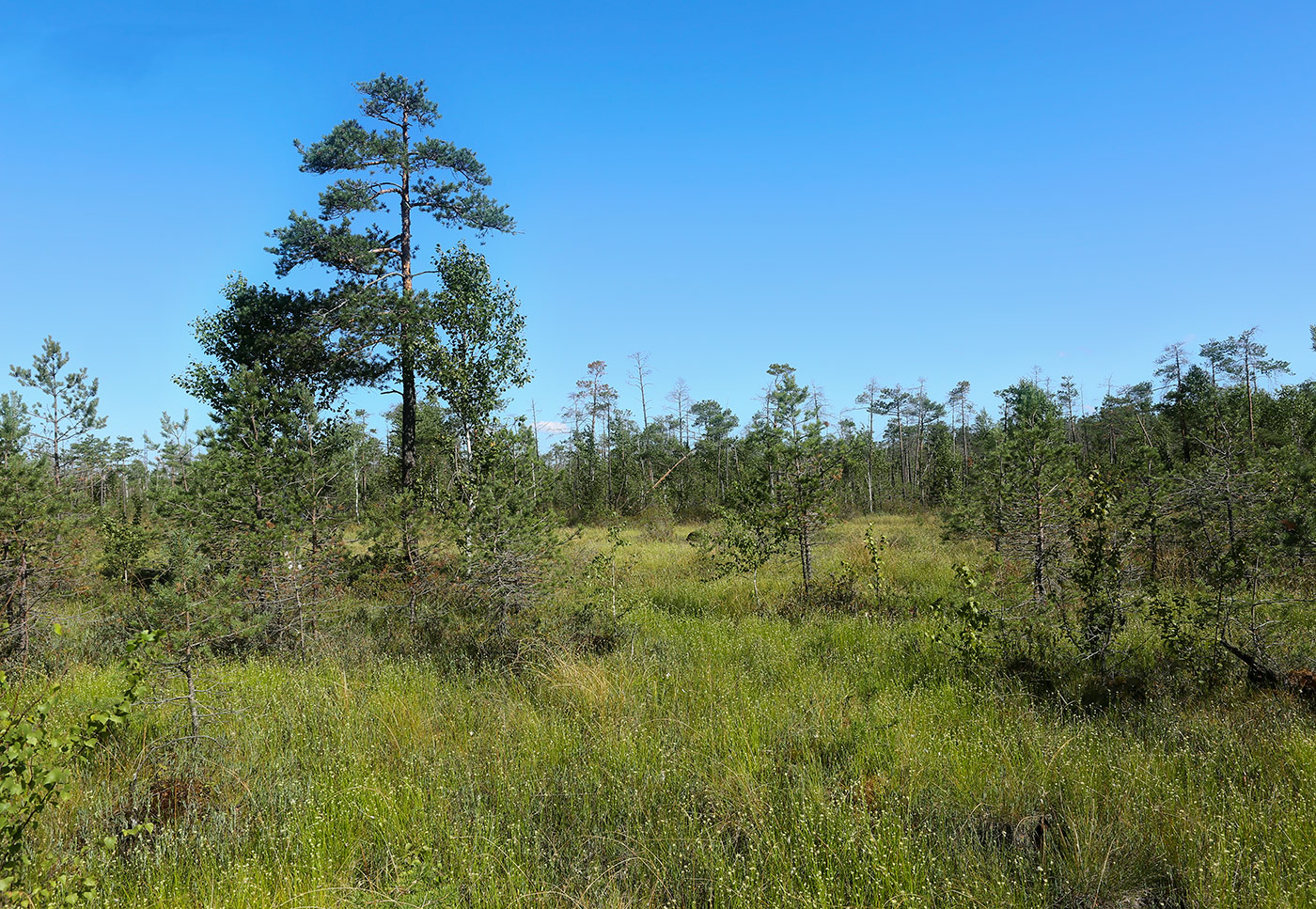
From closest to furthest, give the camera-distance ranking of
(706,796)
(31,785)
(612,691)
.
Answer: (31,785) < (706,796) < (612,691)

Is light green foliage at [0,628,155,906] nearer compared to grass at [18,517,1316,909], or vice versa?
light green foliage at [0,628,155,906]

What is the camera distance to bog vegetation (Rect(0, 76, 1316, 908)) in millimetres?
3062

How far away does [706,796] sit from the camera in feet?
12.2

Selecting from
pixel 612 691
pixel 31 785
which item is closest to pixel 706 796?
pixel 612 691

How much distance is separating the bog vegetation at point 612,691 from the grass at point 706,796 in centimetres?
3

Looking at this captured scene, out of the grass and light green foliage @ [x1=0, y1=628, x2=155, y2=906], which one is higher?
light green foliage @ [x1=0, y1=628, x2=155, y2=906]

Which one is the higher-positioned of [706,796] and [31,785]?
[31,785]

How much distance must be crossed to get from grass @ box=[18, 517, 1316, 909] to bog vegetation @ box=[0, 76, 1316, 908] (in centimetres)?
3

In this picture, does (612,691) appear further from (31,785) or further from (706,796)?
(31,785)

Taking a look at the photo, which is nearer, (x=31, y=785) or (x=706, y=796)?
(x=31, y=785)

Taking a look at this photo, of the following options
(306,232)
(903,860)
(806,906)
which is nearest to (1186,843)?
(903,860)

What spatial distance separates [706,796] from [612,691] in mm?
1854

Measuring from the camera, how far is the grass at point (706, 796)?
2961 millimetres

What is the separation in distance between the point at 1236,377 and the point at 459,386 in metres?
42.2
